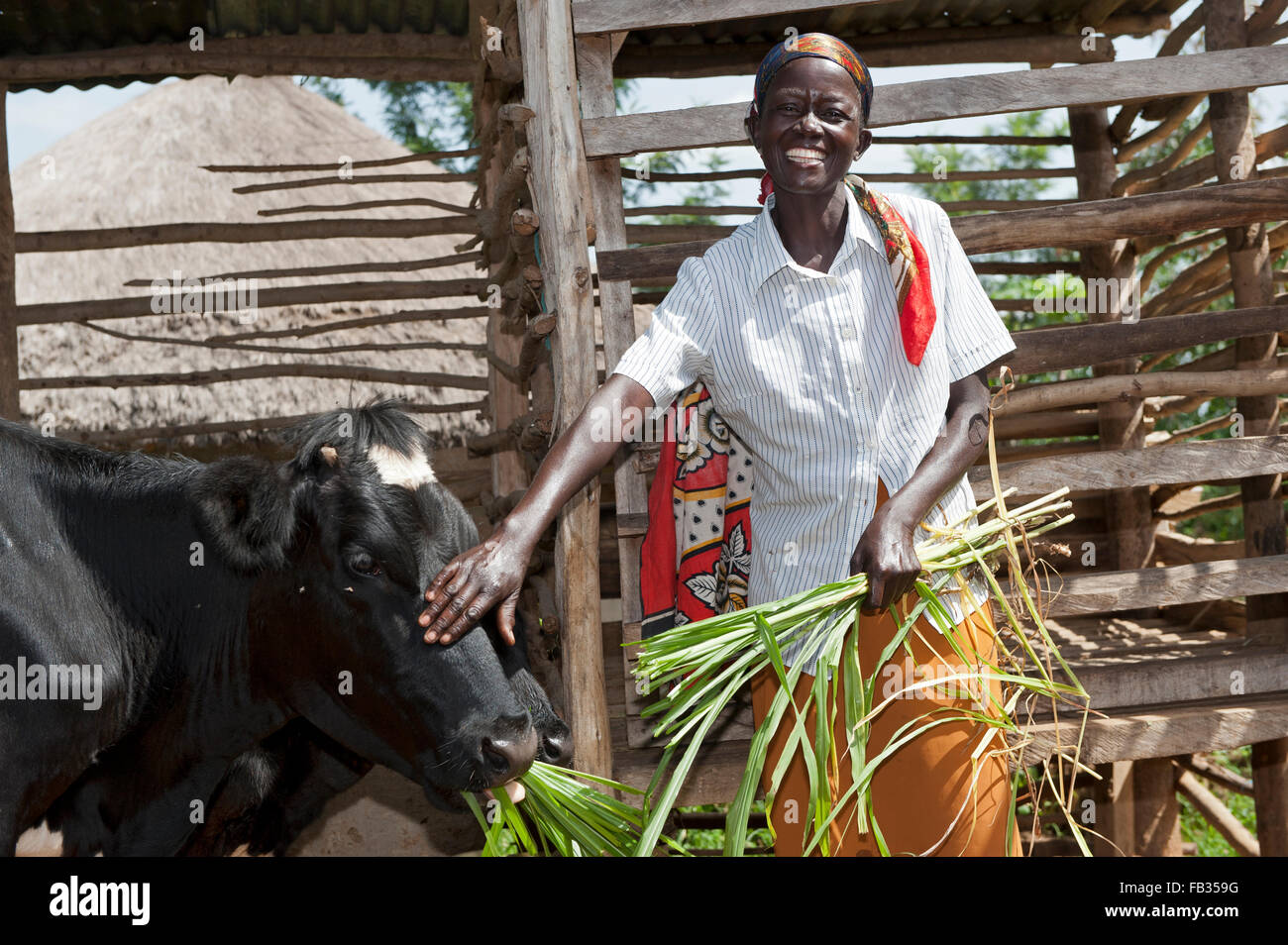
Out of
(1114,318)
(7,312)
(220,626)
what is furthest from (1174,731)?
(7,312)

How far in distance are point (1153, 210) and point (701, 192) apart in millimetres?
12098

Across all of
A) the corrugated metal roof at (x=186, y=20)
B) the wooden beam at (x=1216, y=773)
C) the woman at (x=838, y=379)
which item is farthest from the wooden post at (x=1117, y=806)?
the corrugated metal roof at (x=186, y=20)

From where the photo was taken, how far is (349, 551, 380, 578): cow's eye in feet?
7.86

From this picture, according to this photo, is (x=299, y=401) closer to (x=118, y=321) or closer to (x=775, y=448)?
(x=118, y=321)

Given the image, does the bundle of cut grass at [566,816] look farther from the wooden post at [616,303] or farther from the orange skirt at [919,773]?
the wooden post at [616,303]

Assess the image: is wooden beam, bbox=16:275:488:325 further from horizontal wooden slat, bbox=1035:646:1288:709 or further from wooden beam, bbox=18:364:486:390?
horizontal wooden slat, bbox=1035:646:1288:709

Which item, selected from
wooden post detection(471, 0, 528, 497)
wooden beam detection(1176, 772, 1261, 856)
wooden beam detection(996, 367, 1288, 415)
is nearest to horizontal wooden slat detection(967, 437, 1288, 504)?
wooden beam detection(996, 367, 1288, 415)

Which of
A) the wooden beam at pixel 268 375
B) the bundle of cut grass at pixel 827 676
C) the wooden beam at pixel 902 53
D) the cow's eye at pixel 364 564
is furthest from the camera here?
the wooden beam at pixel 268 375

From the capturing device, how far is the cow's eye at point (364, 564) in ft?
7.86

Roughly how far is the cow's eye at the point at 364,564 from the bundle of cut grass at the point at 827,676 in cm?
60

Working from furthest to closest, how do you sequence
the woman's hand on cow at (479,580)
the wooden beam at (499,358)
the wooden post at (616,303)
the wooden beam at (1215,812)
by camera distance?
1. the wooden beam at (1215,812)
2. the wooden beam at (499,358)
3. the wooden post at (616,303)
4. the woman's hand on cow at (479,580)

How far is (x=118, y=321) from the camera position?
26.0 feet

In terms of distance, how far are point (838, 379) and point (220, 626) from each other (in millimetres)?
1473
